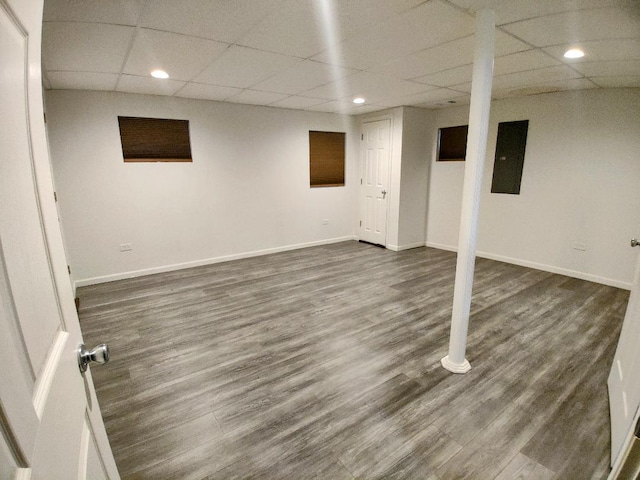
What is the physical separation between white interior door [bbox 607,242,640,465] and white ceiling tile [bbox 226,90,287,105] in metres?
4.04

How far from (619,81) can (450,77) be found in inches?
72.1

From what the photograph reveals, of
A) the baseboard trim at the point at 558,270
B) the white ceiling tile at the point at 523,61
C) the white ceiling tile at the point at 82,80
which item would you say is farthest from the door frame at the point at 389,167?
the white ceiling tile at the point at 82,80

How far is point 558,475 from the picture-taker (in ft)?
4.94

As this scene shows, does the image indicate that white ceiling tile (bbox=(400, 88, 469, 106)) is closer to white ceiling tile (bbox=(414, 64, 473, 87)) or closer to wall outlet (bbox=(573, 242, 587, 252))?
white ceiling tile (bbox=(414, 64, 473, 87))

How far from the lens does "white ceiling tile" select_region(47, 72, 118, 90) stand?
301 centimetres

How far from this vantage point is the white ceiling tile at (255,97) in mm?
3953

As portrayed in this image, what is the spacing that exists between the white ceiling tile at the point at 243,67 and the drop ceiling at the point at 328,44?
1 centimetres

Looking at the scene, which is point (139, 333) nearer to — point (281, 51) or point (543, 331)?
point (281, 51)

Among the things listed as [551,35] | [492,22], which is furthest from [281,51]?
[551,35]

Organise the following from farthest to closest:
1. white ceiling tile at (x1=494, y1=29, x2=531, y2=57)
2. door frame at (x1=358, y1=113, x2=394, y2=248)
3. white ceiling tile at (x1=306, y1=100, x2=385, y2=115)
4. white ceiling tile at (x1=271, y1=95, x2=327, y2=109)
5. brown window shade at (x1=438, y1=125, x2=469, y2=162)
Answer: door frame at (x1=358, y1=113, x2=394, y2=248) → brown window shade at (x1=438, y1=125, x2=469, y2=162) → white ceiling tile at (x1=306, y1=100, x2=385, y2=115) → white ceiling tile at (x1=271, y1=95, x2=327, y2=109) → white ceiling tile at (x1=494, y1=29, x2=531, y2=57)

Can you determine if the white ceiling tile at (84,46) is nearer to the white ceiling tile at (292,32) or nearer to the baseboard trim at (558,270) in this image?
the white ceiling tile at (292,32)

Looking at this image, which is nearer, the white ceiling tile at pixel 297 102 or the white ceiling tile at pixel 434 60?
the white ceiling tile at pixel 434 60

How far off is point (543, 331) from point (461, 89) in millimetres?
2924

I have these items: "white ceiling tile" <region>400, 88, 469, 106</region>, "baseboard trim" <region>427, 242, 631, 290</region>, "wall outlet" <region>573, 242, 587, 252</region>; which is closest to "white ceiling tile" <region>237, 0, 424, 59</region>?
"white ceiling tile" <region>400, 88, 469, 106</region>
